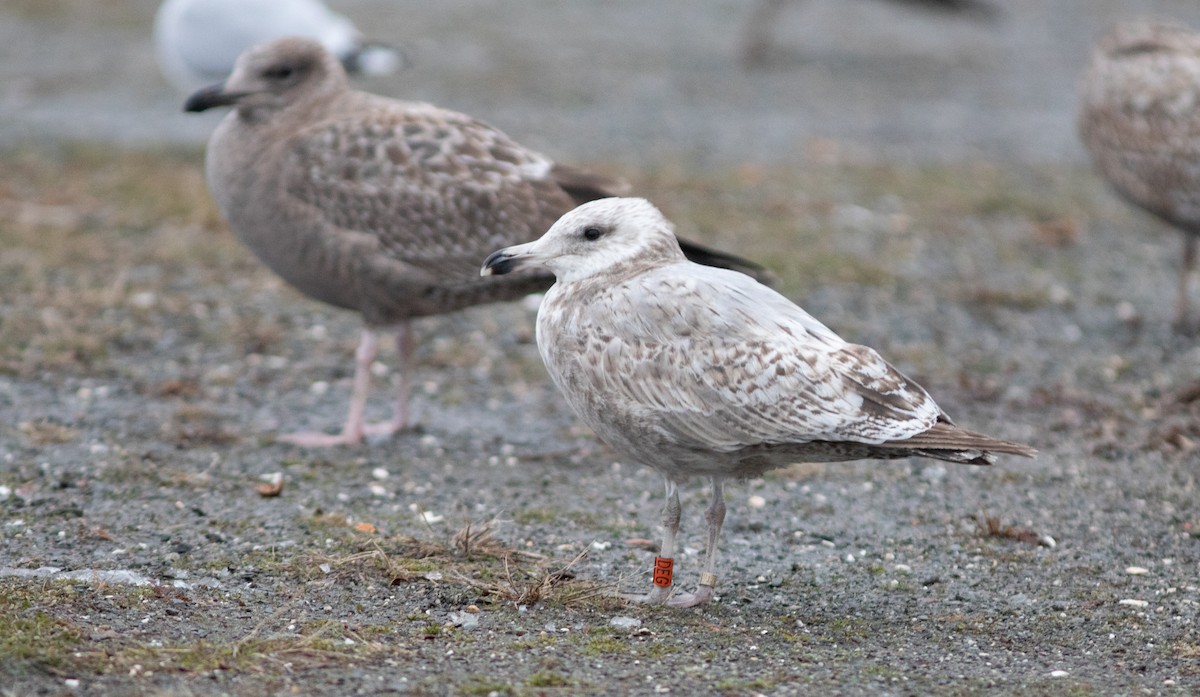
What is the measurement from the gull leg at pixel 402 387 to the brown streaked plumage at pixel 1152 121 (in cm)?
431

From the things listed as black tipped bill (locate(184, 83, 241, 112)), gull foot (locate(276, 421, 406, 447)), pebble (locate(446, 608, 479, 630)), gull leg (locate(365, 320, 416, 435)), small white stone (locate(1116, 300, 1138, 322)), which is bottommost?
gull foot (locate(276, 421, 406, 447))

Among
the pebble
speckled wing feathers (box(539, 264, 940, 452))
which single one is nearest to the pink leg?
speckled wing feathers (box(539, 264, 940, 452))

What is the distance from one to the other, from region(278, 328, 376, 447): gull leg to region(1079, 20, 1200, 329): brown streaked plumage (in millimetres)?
4492

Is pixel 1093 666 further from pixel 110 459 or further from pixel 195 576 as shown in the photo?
pixel 110 459

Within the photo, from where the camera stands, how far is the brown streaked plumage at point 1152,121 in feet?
26.4

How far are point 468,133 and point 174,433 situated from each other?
6.01ft

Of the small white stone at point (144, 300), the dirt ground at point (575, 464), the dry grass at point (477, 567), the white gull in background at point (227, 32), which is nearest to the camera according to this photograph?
the dirt ground at point (575, 464)

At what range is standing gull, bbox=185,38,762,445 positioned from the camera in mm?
6297

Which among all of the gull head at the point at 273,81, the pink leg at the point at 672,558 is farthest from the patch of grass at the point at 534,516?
the gull head at the point at 273,81

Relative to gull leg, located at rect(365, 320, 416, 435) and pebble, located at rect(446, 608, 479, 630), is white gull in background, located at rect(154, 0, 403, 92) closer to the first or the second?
gull leg, located at rect(365, 320, 416, 435)

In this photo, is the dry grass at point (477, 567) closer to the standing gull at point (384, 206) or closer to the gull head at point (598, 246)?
the gull head at point (598, 246)

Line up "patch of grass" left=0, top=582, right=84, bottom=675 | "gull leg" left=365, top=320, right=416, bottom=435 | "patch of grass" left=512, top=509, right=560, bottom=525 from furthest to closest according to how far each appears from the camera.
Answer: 1. "gull leg" left=365, top=320, right=416, bottom=435
2. "patch of grass" left=512, top=509, right=560, bottom=525
3. "patch of grass" left=0, top=582, right=84, bottom=675

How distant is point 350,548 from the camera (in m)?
5.00

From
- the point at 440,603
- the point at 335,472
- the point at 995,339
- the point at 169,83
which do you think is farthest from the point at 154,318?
the point at 169,83
